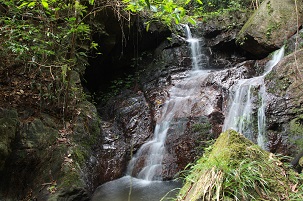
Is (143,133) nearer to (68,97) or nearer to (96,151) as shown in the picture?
(96,151)

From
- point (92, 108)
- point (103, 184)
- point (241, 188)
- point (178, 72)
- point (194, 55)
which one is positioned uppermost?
point (194, 55)

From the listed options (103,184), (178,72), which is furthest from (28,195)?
(178,72)

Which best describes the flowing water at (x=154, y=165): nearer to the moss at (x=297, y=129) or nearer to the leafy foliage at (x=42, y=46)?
the leafy foliage at (x=42, y=46)

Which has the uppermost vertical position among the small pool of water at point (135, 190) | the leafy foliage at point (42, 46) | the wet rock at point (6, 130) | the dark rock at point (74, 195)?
the leafy foliage at point (42, 46)

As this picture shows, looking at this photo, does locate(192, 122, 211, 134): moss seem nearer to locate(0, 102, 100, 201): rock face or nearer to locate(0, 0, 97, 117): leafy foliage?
locate(0, 102, 100, 201): rock face

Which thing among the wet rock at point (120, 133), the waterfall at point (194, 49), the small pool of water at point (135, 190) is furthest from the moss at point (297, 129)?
the waterfall at point (194, 49)

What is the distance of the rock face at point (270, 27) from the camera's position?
355 inches

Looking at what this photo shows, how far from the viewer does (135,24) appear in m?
9.95

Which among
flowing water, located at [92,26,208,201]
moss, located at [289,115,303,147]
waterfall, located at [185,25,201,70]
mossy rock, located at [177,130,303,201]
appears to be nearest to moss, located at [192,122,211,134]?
flowing water, located at [92,26,208,201]

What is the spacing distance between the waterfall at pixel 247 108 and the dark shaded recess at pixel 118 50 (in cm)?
429

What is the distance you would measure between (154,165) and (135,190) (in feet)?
3.64

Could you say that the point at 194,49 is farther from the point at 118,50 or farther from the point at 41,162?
the point at 41,162

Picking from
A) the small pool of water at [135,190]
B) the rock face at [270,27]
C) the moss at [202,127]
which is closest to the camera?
the small pool of water at [135,190]

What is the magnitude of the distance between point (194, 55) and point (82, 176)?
8.23 m
